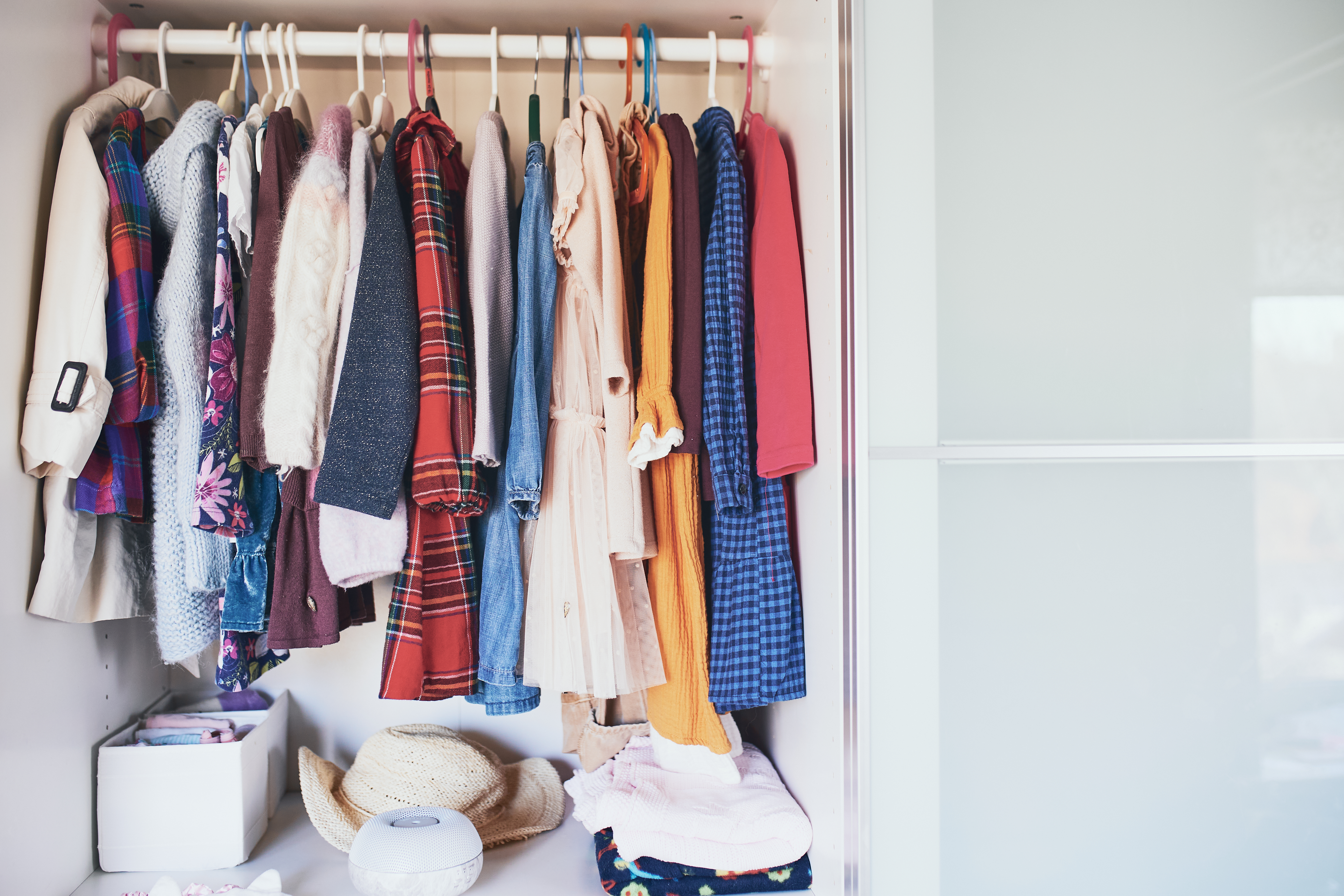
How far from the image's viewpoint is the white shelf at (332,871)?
1.22 meters

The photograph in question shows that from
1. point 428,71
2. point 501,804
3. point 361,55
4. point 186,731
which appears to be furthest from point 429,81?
point 501,804

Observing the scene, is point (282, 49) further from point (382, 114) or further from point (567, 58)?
point (567, 58)

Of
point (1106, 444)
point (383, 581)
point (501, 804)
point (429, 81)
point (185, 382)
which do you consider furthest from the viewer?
point (383, 581)

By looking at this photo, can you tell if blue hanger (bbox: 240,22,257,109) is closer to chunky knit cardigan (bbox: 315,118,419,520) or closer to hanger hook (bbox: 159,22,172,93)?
hanger hook (bbox: 159,22,172,93)

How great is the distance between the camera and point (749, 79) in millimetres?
1351

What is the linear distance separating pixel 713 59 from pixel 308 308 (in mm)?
802

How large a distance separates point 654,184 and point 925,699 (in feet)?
2.86

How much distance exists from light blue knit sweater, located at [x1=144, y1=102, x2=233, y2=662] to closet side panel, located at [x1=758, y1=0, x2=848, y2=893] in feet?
3.03

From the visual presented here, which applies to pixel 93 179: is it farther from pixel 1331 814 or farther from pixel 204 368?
pixel 1331 814

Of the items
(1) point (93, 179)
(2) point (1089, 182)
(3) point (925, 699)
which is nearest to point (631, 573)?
(3) point (925, 699)

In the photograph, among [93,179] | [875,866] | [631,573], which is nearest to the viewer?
[875,866]

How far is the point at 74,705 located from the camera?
122cm

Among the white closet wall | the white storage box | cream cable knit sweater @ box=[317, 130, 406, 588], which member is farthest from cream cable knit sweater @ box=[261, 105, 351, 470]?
the white closet wall

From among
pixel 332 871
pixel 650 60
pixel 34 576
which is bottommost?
pixel 332 871
